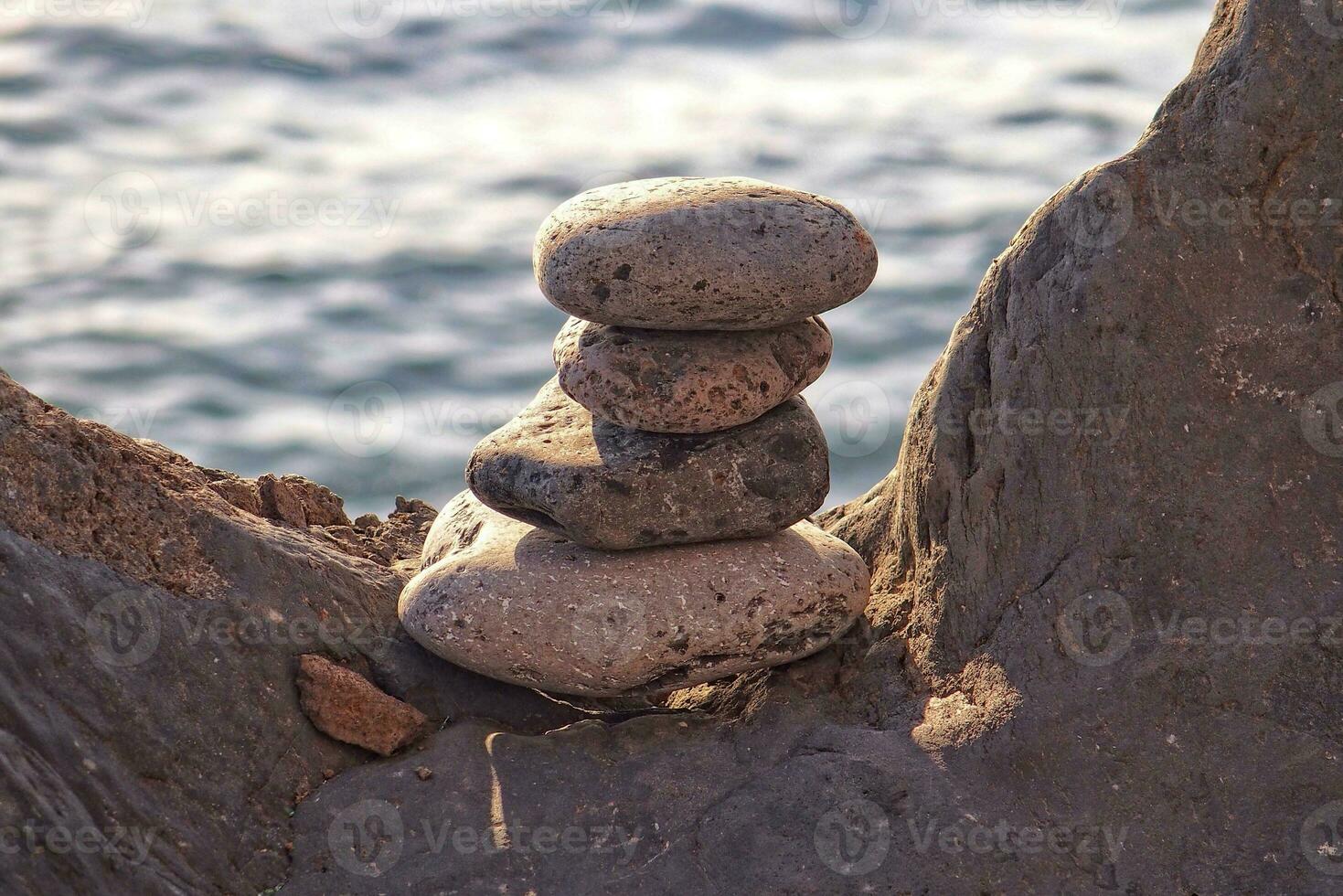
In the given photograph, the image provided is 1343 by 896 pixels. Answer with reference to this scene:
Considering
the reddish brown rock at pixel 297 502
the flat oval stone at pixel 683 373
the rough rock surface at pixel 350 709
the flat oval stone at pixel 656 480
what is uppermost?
the flat oval stone at pixel 683 373

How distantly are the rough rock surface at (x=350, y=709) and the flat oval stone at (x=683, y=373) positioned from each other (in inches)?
55.2

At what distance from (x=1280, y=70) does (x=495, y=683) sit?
3.84 meters

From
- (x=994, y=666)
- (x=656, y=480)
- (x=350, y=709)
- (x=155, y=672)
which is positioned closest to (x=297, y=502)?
(x=350, y=709)

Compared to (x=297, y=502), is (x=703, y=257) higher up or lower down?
higher up

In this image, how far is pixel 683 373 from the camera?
603 cm

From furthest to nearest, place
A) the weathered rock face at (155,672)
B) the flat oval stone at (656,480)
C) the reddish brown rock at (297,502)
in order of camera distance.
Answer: the reddish brown rock at (297,502), the flat oval stone at (656,480), the weathered rock face at (155,672)

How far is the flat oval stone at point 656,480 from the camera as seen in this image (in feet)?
20.0

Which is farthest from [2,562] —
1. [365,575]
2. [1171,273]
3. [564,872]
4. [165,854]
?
[1171,273]

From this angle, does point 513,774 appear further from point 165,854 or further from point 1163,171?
point 1163,171

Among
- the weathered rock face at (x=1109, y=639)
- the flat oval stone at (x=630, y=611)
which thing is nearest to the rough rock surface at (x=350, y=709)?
the weathered rock face at (x=1109, y=639)

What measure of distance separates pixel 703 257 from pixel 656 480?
3.10ft

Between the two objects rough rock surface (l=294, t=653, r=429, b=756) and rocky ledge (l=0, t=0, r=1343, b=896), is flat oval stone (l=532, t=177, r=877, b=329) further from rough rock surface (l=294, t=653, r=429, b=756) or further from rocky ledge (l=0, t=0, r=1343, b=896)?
rough rock surface (l=294, t=653, r=429, b=756)

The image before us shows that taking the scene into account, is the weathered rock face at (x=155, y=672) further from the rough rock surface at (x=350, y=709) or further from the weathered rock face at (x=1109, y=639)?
the weathered rock face at (x=1109, y=639)

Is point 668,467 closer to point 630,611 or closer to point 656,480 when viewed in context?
point 656,480
